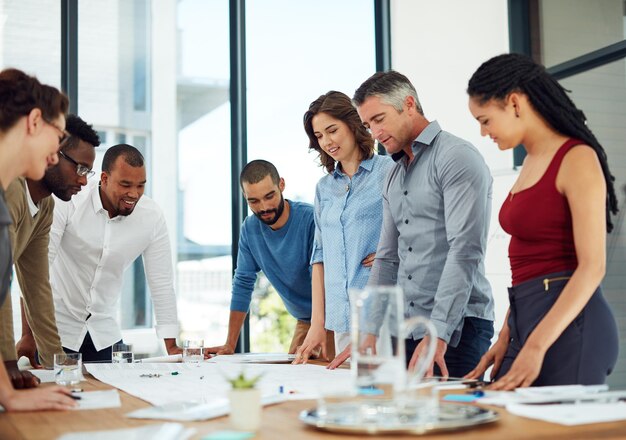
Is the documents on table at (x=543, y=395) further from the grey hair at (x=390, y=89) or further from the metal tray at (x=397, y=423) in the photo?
the grey hair at (x=390, y=89)

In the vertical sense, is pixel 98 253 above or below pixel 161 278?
above

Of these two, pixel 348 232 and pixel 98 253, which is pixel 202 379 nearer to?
pixel 348 232

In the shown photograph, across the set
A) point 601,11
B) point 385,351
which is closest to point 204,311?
point 601,11

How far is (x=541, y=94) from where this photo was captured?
182 cm

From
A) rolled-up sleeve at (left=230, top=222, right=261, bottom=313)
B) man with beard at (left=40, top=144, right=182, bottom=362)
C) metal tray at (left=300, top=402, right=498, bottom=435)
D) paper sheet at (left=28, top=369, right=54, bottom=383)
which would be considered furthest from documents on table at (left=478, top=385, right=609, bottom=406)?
rolled-up sleeve at (left=230, top=222, right=261, bottom=313)

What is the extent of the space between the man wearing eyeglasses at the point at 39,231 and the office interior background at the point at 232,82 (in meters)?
1.50

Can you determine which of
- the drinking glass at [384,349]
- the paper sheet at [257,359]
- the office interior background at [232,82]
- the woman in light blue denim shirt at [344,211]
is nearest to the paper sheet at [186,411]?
the drinking glass at [384,349]

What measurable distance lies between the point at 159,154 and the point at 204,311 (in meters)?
0.98

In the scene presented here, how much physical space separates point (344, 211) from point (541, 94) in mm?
1378

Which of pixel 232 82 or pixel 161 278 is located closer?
pixel 161 278

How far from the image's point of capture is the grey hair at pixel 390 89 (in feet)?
8.22

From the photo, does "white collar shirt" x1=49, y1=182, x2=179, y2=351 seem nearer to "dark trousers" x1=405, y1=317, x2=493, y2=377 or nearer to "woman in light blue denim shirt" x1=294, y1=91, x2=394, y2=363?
"woman in light blue denim shirt" x1=294, y1=91, x2=394, y2=363

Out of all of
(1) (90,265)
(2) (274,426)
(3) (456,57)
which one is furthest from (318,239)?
(3) (456,57)

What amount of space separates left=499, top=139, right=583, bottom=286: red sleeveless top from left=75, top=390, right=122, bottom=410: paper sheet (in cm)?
96
